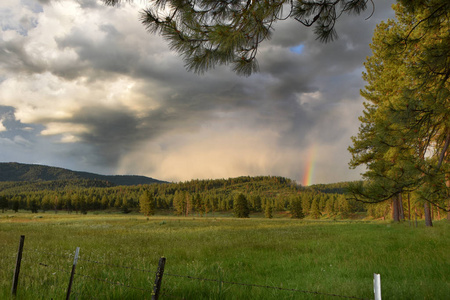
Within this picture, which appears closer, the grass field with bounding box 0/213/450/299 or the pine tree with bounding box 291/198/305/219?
the grass field with bounding box 0/213/450/299

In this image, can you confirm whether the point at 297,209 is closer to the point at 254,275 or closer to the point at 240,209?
the point at 240,209

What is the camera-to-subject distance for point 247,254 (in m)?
10.5

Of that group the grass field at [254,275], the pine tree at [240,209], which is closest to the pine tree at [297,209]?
the pine tree at [240,209]

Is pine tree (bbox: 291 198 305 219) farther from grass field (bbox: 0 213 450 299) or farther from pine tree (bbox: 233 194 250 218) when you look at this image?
grass field (bbox: 0 213 450 299)

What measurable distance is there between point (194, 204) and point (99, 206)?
5992cm

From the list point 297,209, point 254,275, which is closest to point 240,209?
point 297,209

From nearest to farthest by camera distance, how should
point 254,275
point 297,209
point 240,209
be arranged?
point 254,275 → point 240,209 → point 297,209

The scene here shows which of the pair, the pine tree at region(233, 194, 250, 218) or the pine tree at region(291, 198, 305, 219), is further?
the pine tree at region(291, 198, 305, 219)

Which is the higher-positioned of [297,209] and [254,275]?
[254,275]

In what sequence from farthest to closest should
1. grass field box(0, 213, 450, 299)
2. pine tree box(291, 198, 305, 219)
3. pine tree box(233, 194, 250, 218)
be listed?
pine tree box(291, 198, 305, 219) < pine tree box(233, 194, 250, 218) < grass field box(0, 213, 450, 299)

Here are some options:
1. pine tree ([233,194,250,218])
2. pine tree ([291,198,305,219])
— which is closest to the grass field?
pine tree ([233,194,250,218])

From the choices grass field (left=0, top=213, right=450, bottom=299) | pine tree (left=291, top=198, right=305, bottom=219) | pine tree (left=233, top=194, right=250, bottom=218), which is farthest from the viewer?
pine tree (left=291, top=198, right=305, bottom=219)

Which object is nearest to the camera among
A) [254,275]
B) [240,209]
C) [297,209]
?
[254,275]

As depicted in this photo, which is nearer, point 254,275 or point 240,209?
point 254,275
